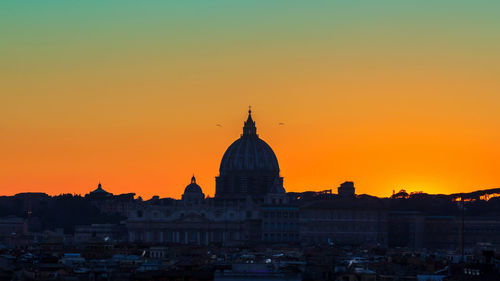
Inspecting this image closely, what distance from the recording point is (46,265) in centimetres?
9800

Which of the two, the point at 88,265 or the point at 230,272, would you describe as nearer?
the point at 230,272

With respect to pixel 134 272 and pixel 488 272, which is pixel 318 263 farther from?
pixel 488 272

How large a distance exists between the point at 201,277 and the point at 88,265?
19008 millimetres

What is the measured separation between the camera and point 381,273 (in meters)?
92.6

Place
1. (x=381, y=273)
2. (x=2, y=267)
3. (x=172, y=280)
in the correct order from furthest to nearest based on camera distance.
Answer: (x=2, y=267) < (x=381, y=273) < (x=172, y=280)

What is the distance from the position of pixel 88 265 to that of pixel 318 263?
11.8m

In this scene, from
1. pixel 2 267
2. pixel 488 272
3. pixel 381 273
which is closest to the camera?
pixel 488 272

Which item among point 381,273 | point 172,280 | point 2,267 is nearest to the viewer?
point 172,280

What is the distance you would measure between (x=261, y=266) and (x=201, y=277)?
2523 millimetres

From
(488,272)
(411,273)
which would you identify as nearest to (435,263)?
(411,273)

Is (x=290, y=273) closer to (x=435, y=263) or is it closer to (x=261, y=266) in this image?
(x=261, y=266)

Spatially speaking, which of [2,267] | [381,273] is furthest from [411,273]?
[2,267]

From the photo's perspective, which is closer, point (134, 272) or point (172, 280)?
point (172, 280)

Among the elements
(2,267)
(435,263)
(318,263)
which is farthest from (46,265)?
(435,263)
